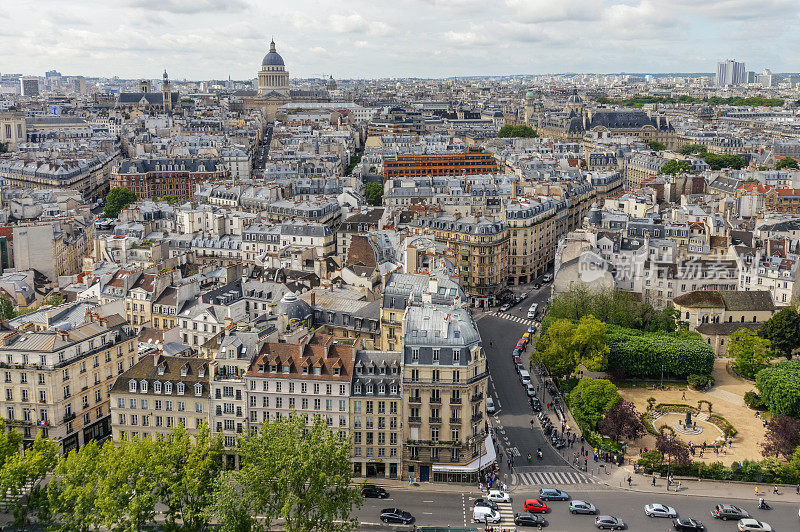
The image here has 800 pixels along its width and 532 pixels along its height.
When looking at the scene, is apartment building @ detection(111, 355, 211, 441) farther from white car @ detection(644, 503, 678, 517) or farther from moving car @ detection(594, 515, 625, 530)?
white car @ detection(644, 503, 678, 517)

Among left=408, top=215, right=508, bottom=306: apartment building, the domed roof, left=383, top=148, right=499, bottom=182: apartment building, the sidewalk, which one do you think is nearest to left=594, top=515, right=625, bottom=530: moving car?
the sidewalk

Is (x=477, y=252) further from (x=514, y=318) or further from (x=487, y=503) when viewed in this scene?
(x=487, y=503)

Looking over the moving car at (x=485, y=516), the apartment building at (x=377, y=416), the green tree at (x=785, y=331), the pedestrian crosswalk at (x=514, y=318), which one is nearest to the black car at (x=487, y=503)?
the moving car at (x=485, y=516)

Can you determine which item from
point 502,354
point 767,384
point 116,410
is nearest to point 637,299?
point 502,354

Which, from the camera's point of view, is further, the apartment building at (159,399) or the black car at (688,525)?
the apartment building at (159,399)

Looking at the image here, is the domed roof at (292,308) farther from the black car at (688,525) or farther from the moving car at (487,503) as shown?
the black car at (688,525)

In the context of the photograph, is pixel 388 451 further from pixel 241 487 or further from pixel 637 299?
pixel 637 299

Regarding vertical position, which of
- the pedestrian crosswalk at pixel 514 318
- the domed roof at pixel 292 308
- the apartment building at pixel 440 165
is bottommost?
the pedestrian crosswalk at pixel 514 318
